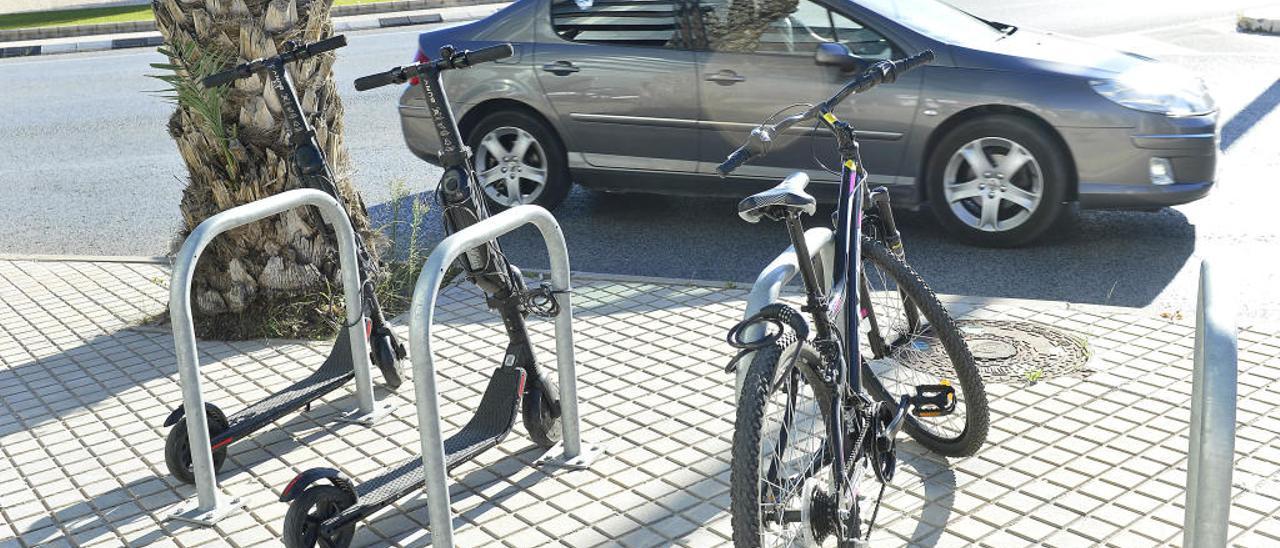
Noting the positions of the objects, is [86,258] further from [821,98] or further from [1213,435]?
[1213,435]

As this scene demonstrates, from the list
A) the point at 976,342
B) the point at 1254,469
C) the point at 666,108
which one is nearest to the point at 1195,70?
the point at 666,108

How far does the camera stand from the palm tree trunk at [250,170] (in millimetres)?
6129

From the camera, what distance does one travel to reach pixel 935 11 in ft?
25.8

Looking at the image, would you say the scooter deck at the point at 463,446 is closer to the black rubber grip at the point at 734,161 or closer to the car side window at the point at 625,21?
the black rubber grip at the point at 734,161

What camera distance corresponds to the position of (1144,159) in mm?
6996

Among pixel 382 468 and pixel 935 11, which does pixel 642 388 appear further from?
pixel 935 11

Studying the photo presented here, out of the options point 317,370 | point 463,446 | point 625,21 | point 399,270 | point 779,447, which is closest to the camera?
point 779,447

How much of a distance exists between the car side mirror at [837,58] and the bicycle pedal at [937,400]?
322 centimetres

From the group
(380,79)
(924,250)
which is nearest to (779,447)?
(380,79)

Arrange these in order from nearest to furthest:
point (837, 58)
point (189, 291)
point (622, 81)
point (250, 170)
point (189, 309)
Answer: point (189, 309) → point (189, 291) → point (250, 170) → point (837, 58) → point (622, 81)

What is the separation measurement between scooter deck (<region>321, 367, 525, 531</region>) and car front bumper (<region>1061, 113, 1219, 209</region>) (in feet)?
12.4

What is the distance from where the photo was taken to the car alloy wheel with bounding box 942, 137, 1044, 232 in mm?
7191

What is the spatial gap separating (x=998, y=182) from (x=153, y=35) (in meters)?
14.8

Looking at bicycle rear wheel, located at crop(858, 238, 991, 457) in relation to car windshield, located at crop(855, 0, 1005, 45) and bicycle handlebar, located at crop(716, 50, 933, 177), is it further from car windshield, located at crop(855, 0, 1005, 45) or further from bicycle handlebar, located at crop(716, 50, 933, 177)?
car windshield, located at crop(855, 0, 1005, 45)
